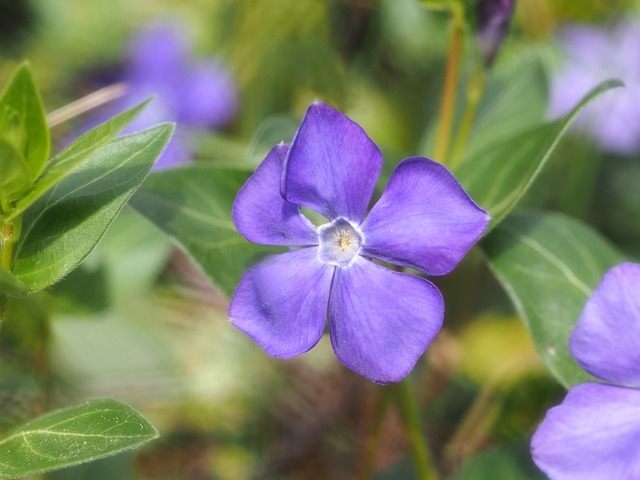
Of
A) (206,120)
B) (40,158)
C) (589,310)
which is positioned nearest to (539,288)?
(589,310)

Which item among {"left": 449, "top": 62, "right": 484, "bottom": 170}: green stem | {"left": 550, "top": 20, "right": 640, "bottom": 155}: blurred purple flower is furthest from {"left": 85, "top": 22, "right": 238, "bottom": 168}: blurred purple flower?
{"left": 449, "top": 62, "right": 484, "bottom": 170}: green stem

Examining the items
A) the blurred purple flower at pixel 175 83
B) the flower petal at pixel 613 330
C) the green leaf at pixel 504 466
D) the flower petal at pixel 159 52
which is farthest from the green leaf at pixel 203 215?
the flower petal at pixel 159 52

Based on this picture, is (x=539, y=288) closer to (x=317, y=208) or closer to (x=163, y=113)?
Answer: (x=317, y=208)

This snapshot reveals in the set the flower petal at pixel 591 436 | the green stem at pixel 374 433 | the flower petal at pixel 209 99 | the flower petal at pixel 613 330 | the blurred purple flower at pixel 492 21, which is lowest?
the green stem at pixel 374 433

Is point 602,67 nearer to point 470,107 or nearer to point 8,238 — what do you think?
point 470,107

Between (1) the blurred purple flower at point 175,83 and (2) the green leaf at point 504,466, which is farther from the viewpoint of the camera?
(1) the blurred purple flower at point 175,83

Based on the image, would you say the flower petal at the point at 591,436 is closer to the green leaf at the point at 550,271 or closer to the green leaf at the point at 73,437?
the green leaf at the point at 550,271
